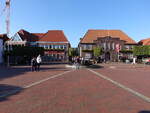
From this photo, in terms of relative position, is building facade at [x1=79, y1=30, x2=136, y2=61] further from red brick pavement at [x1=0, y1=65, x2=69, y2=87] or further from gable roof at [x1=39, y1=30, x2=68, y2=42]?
red brick pavement at [x1=0, y1=65, x2=69, y2=87]

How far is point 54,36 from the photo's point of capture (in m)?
75.3

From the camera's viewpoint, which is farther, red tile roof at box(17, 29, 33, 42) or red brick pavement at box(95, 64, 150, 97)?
red tile roof at box(17, 29, 33, 42)

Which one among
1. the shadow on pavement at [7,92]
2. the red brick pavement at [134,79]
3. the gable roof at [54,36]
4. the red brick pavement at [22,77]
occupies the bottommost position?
the red brick pavement at [134,79]

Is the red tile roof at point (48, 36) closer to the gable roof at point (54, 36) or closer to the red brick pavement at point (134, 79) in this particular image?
Answer: the gable roof at point (54, 36)

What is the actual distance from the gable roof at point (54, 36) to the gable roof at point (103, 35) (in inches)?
298

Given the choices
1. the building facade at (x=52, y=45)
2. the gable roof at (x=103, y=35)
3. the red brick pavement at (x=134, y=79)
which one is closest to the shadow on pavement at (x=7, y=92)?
the red brick pavement at (x=134, y=79)

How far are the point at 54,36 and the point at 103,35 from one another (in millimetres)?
19114

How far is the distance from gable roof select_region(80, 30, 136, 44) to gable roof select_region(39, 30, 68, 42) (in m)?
7.56

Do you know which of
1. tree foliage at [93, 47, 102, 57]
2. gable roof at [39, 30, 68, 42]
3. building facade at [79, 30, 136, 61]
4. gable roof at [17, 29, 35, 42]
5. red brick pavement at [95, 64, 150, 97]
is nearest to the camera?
red brick pavement at [95, 64, 150, 97]

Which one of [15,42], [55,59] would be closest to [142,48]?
[55,59]

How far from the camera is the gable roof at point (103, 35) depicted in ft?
248

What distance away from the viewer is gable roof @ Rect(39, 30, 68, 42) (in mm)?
74312

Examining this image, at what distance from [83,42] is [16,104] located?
68.6m

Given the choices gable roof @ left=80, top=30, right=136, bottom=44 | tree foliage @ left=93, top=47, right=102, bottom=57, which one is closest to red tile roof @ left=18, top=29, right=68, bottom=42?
gable roof @ left=80, top=30, right=136, bottom=44
